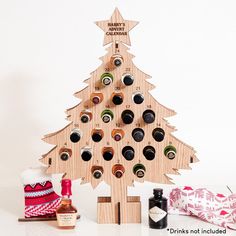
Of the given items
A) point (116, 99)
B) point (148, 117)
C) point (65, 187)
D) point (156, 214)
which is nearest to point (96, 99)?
point (116, 99)

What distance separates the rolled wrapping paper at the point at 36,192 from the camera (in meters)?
2.06

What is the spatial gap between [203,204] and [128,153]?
1.00ft

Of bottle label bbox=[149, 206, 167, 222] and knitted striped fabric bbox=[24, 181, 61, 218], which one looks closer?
bottle label bbox=[149, 206, 167, 222]

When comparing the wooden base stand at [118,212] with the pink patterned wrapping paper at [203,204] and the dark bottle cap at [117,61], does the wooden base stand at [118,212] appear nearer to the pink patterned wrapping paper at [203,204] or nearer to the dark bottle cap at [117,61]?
the pink patterned wrapping paper at [203,204]

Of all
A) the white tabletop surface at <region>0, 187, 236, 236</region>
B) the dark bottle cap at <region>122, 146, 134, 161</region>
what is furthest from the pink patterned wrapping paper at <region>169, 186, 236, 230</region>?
the dark bottle cap at <region>122, 146, 134, 161</region>

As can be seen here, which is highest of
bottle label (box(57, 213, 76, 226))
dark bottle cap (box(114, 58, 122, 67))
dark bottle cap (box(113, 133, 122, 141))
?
dark bottle cap (box(114, 58, 122, 67))

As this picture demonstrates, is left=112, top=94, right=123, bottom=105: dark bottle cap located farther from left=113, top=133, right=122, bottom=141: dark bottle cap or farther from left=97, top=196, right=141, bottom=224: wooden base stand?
left=97, top=196, right=141, bottom=224: wooden base stand

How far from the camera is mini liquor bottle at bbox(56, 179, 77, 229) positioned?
198 cm

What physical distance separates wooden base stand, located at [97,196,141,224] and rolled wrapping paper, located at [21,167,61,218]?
0.16 m

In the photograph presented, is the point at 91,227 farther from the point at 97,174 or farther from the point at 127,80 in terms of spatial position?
the point at 127,80

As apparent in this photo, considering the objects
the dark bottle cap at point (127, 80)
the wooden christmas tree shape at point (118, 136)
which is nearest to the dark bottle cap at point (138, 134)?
the wooden christmas tree shape at point (118, 136)

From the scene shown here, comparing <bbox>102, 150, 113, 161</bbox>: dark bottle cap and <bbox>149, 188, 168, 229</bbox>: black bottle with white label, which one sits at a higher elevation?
<bbox>102, 150, 113, 161</bbox>: dark bottle cap

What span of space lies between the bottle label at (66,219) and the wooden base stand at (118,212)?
3.5 inches

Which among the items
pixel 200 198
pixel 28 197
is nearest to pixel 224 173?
pixel 200 198
